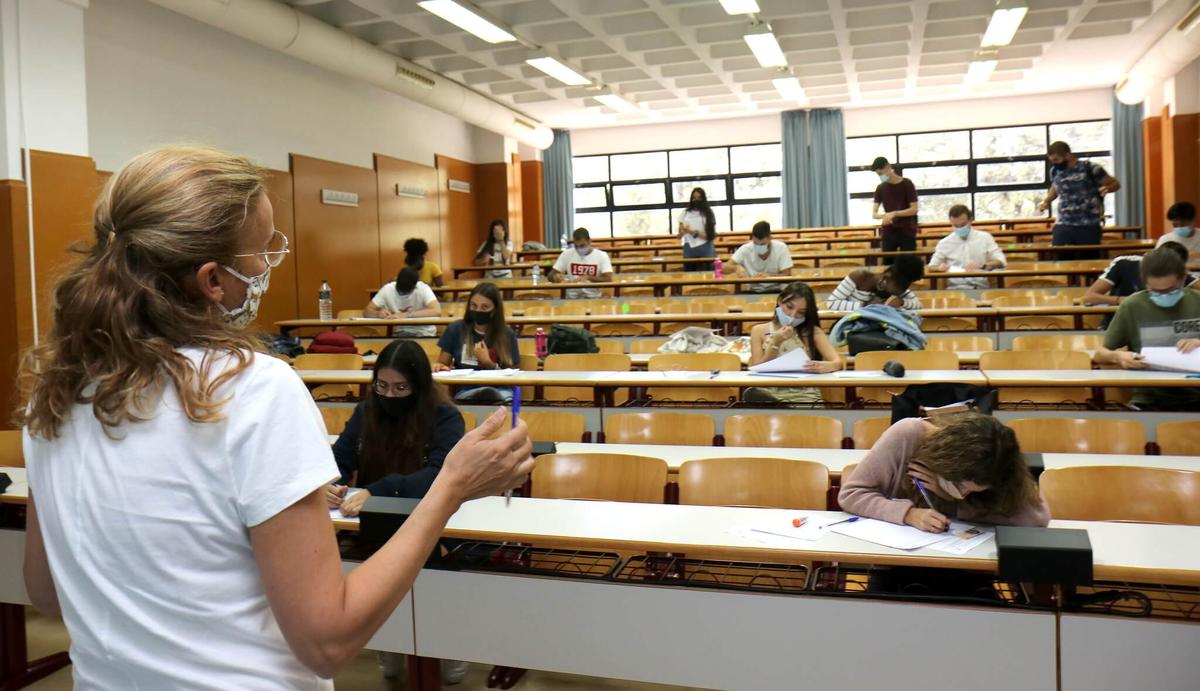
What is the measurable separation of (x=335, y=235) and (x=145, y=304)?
11.1 meters

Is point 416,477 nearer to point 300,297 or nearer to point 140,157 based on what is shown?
point 140,157

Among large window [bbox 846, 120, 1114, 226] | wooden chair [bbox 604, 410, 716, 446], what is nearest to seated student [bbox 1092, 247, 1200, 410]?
wooden chair [bbox 604, 410, 716, 446]

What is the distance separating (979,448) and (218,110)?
903cm

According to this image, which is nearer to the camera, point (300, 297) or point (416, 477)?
point (416, 477)

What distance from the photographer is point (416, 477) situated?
3.14 m

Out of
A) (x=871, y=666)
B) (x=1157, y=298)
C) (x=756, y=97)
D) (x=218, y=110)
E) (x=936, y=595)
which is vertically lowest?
(x=871, y=666)

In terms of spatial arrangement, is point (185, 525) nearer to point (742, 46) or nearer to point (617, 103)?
point (742, 46)

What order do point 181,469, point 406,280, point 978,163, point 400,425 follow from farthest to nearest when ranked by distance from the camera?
point 978,163 → point 406,280 → point 400,425 → point 181,469

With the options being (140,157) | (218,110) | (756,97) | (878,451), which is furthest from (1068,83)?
(140,157)

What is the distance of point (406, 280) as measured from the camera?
8469mm

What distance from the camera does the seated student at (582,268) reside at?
32.7ft

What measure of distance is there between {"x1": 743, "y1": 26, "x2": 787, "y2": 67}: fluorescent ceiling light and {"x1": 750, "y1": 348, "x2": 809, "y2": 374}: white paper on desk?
644cm

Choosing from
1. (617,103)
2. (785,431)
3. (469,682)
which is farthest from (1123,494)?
(617,103)

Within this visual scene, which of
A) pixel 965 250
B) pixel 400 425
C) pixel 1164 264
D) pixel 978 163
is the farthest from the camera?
pixel 978 163
